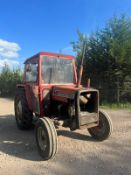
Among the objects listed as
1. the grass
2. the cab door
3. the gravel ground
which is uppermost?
the cab door

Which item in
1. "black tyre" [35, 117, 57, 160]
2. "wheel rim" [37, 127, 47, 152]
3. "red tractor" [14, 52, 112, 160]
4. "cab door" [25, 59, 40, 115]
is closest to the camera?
"black tyre" [35, 117, 57, 160]

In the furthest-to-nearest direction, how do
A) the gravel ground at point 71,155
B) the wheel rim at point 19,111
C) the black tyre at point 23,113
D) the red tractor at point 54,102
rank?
the wheel rim at point 19,111 < the black tyre at point 23,113 < the red tractor at point 54,102 < the gravel ground at point 71,155

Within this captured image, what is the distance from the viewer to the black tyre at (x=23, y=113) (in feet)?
24.2

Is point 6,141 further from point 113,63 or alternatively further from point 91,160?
point 113,63

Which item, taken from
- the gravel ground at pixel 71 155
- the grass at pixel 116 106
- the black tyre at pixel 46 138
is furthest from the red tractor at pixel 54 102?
the grass at pixel 116 106

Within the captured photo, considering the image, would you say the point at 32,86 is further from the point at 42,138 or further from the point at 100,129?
the point at 100,129

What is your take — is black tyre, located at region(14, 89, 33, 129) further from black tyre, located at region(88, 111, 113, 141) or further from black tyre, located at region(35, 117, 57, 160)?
black tyre, located at region(88, 111, 113, 141)

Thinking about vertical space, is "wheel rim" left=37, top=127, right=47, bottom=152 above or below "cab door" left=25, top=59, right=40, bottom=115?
below

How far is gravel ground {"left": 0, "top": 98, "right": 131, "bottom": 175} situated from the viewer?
4.69 m

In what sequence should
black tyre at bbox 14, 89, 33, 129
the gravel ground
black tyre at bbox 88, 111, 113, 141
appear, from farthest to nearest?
Answer: black tyre at bbox 14, 89, 33, 129, black tyre at bbox 88, 111, 113, 141, the gravel ground

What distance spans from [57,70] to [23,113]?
1.70m

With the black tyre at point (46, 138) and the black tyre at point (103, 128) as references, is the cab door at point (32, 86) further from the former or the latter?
the black tyre at point (103, 128)

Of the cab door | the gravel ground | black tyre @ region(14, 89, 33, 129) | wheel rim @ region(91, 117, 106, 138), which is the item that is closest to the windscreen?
the cab door

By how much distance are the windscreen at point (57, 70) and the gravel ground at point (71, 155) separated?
1556mm
